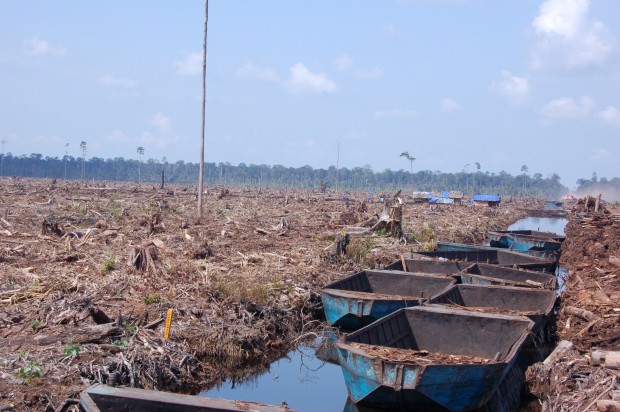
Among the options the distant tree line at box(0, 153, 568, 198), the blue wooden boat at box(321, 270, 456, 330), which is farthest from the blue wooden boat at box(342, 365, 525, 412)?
the distant tree line at box(0, 153, 568, 198)

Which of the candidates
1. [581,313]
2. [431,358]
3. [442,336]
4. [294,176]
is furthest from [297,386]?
[294,176]

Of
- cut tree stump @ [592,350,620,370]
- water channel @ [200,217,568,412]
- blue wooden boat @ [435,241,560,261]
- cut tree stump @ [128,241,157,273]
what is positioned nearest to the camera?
cut tree stump @ [592,350,620,370]

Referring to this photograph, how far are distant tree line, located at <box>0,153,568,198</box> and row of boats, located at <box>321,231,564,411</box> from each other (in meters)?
128

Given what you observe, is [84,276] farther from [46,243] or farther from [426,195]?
[426,195]

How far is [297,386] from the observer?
11242mm

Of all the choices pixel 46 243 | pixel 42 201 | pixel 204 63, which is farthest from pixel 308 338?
pixel 42 201

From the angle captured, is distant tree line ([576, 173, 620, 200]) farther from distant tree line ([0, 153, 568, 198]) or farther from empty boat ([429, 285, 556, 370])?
empty boat ([429, 285, 556, 370])

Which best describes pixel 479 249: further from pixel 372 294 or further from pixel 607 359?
pixel 607 359

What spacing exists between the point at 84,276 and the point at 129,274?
94cm

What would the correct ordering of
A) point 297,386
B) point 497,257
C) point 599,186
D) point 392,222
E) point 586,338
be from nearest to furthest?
point 586,338 < point 297,386 < point 497,257 < point 392,222 < point 599,186

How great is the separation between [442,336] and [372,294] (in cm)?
302

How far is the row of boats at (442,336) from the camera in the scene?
28.7 feet

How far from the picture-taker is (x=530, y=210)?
237 feet

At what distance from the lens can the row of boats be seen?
8.73 m
